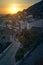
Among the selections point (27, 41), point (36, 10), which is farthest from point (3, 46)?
point (36, 10)

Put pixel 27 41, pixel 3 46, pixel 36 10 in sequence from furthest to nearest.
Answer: pixel 36 10, pixel 3 46, pixel 27 41

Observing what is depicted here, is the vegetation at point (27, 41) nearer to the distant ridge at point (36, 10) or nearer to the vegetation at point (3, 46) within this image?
the vegetation at point (3, 46)

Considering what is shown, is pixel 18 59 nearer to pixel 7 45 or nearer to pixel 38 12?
pixel 7 45

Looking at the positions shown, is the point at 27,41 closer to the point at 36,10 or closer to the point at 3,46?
the point at 3,46

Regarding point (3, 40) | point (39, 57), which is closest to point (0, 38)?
point (3, 40)

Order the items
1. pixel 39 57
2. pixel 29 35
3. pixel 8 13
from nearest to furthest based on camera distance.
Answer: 1. pixel 39 57
2. pixel 29 35
3. pixel 8 13

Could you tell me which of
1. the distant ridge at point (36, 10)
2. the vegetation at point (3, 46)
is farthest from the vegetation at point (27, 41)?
the distant ridge at point (36, 10)

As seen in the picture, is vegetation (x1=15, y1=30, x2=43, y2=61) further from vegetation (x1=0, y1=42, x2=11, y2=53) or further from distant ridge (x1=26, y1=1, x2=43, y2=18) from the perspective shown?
distant ridge (x1=26, y1=1, x2=43, y2=18)

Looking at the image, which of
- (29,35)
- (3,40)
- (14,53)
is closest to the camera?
(14,53)
